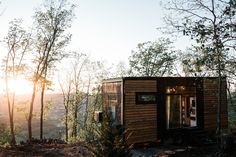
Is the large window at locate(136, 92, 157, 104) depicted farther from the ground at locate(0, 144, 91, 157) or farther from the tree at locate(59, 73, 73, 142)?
the tree at locate(59, 73, 73, 142)

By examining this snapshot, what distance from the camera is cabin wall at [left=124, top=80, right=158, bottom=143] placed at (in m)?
13.4

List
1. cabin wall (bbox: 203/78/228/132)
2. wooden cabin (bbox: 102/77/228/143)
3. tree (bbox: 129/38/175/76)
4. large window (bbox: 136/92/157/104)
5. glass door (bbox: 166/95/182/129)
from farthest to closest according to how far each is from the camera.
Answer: tree (bbox: 129/38/175/76) < cabin wall (bbox: 203/78/228/132) < glass door (bbox: 166/95/182/129) < large window (bbox: 136/92/157/104) < wooden cabin (bbox: 102/77/228/143)

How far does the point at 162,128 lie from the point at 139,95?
205 cm

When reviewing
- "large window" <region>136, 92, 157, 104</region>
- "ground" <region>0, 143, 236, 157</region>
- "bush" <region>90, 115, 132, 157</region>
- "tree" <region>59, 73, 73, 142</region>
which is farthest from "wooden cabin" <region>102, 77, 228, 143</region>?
"tree" <region>59, 73, 73, 142</region>

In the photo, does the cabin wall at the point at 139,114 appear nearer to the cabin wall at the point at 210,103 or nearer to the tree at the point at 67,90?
the cabin wall at the point at 210,103

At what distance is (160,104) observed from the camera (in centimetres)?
1427

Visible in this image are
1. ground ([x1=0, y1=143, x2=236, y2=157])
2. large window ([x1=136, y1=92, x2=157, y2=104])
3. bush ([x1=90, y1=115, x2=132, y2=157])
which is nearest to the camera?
bush ([x1=90, y1=115, x2=132, y2=157])

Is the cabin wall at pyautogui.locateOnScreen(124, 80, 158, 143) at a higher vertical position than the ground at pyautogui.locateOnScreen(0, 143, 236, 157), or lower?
higher

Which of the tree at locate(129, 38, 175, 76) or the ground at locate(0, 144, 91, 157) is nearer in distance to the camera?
the ground at locate(0, 144, 91, 157)

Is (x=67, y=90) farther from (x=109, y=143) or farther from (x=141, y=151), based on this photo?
(x=109, y=143)

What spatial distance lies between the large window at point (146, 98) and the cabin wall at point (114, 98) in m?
0.86

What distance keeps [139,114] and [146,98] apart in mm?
870

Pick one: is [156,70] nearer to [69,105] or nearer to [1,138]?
[69,105]

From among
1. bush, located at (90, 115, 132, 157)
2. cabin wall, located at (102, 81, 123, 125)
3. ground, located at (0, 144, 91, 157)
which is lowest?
ground, located at (0, 144, 91, 157)
